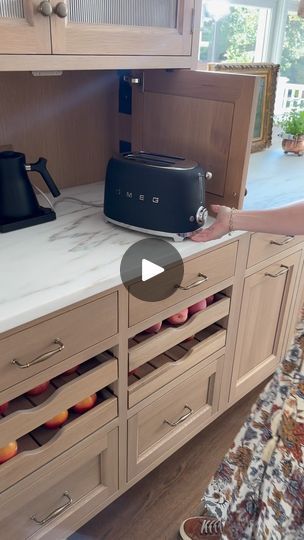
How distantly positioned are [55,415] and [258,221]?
67 centimetres

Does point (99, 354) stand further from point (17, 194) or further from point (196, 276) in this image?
point (17, 194)

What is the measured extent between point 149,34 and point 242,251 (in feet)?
2.16

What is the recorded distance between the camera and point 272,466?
1.04 metres

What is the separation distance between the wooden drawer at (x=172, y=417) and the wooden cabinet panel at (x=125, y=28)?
94 centimetres

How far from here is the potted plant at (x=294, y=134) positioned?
86.6 inches

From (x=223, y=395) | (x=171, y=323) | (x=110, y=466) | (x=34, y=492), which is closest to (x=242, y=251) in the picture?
(x=171, y=323)

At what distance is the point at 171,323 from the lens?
1345 mm

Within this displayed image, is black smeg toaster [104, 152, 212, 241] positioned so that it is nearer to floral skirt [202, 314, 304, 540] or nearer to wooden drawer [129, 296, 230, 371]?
wooden drawer [129, 296, 230, 371]

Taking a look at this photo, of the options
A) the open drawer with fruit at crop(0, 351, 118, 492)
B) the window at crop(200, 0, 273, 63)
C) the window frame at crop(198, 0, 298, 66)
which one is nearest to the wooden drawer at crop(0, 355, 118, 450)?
the open drawer with fruit at crop(0, 351, 118, 492)

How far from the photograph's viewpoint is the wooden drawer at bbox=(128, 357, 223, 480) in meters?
1.34

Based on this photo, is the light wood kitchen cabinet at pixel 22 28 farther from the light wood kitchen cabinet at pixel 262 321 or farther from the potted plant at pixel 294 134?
the potted plant at pixel 294 134

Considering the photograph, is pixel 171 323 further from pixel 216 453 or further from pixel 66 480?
pixel 216 453

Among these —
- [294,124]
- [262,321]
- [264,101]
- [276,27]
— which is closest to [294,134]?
[294,124]

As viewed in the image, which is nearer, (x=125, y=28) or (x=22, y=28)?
(x=22, y=28)
